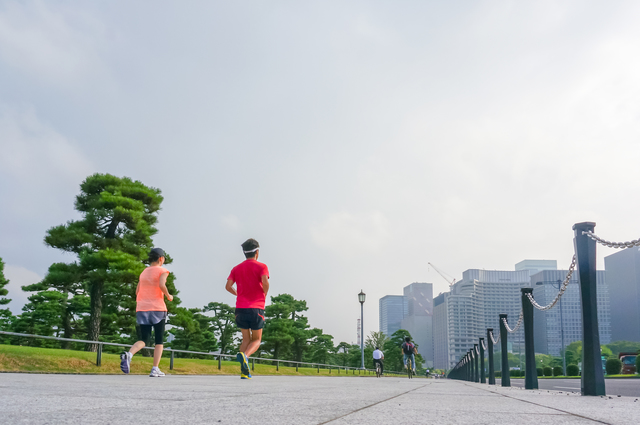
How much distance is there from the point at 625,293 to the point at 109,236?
180379 mm

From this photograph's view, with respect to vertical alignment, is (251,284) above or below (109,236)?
below

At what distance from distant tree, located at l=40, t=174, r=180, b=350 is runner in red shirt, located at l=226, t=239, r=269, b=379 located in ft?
45.2

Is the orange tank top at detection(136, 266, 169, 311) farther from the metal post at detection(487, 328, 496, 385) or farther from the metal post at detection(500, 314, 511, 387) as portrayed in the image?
the metal post at detection(487, 328, 496, 385)

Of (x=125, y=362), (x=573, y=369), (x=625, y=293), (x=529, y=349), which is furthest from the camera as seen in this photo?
(x=625, y=293)

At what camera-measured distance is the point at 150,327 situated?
7.95 m

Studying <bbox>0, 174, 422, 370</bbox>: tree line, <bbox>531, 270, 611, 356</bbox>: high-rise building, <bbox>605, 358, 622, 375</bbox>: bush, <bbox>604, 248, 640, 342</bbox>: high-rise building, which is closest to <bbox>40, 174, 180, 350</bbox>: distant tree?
<bbox>0, 174, 422, 370</bbox>: tree line

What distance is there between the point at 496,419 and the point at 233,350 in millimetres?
48236

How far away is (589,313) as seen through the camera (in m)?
5.84

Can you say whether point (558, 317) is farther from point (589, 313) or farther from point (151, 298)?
point (151, 298)

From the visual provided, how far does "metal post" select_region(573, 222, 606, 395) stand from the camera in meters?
5.57

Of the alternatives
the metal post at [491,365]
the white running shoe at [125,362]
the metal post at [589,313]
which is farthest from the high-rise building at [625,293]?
the white running shoe at [125,362]

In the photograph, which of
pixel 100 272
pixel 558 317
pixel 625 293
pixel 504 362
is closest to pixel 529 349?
pixel 504 362

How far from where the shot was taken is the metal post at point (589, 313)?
18.3 ft

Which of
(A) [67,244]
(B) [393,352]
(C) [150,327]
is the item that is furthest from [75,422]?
(B) [393,352]
